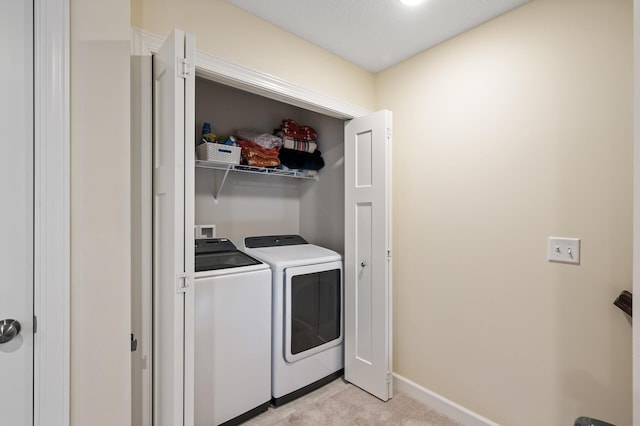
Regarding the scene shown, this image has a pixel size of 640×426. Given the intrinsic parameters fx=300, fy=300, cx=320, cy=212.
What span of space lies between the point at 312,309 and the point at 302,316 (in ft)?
0.33

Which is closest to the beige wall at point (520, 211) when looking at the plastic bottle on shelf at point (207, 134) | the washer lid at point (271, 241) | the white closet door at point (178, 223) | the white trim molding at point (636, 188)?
the white trim molding at point (636, 188)

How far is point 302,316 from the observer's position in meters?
2.05

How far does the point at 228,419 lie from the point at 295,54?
2.19 m

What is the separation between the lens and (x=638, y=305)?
926 millimetres

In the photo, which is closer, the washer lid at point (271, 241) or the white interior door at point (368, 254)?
the white interior door at point (368, 254)

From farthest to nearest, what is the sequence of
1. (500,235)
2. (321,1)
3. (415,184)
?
(415,184)
(500,235)
(321,1)

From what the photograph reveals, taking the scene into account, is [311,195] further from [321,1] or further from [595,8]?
[595,8]
